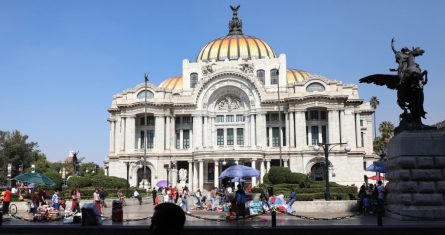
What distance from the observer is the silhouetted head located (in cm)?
443

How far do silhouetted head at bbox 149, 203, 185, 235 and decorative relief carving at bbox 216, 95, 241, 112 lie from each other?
205 feet

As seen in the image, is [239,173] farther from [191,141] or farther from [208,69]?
[208,69]

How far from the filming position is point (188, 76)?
7450cm

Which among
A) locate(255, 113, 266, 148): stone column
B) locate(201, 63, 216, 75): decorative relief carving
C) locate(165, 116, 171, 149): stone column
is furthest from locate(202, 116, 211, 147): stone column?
locate(201, 63, 216, 75): decorative relief carving

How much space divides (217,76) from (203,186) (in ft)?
53.7

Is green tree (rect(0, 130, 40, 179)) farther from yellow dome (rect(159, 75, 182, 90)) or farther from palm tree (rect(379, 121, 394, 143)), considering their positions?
palm tree (rect(379, 121, 394, 143))

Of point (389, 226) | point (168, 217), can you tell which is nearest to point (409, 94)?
point (389, 226)

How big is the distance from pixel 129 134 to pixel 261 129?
20.3 meters

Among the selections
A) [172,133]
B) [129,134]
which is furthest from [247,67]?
[129,134]

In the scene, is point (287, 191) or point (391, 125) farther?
point (391, 125)

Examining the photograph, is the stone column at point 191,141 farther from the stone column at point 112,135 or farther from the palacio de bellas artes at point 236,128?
the stone column at point 112,135

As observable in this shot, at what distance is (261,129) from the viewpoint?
212ft

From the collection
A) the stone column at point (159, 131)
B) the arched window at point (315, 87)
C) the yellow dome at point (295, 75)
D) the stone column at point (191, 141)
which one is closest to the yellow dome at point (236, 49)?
the yellow dome at point (295, 75)

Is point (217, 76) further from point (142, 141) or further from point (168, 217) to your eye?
point (168, 217)
